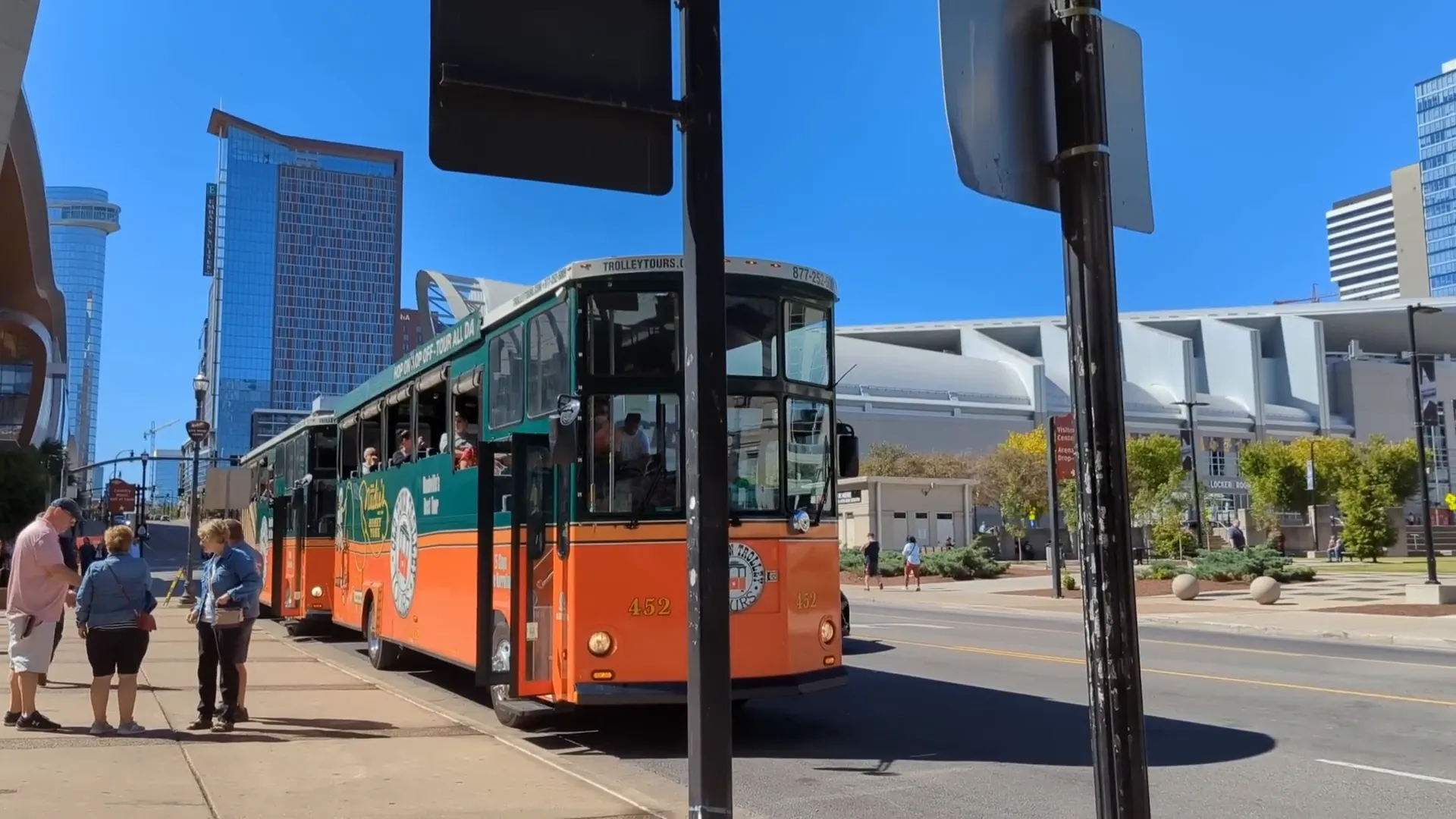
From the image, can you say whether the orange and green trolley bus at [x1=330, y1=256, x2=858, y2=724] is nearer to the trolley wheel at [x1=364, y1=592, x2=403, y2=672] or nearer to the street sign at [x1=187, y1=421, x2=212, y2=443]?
the trolley wheel at [x1=364, y1=592, x2=403, y2=672]

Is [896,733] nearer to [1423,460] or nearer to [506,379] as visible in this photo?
[506,379]

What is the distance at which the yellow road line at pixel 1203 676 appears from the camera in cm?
1244

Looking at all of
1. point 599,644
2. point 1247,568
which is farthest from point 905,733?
point 1247,568

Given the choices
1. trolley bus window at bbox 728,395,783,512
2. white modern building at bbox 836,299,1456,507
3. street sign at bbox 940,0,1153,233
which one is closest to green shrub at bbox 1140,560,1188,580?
trolley bus window at bbox 728,395,783,512

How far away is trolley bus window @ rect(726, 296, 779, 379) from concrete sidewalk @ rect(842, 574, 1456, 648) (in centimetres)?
1065

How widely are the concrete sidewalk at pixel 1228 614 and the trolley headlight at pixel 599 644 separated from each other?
11.3 metres

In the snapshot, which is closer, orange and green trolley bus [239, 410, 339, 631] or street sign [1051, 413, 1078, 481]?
orange and green trolley bus [239, 410, 339, 631]

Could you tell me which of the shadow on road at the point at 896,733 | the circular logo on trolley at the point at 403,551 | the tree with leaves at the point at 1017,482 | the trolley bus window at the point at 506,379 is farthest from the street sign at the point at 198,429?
the tree with leaves at the point at 1017,482

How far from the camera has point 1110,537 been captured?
322 centimetres

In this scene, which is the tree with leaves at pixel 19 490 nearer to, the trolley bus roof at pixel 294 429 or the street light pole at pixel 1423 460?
the trolley bus roof at pixel 294 429

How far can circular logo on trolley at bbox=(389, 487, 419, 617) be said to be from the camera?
41.6 feet

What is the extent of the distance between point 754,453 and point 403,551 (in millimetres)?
5432

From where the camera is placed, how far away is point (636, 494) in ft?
30.1

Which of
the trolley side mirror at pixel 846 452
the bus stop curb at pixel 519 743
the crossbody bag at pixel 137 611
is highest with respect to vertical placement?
the trolley side mirror at pixel 846 452
